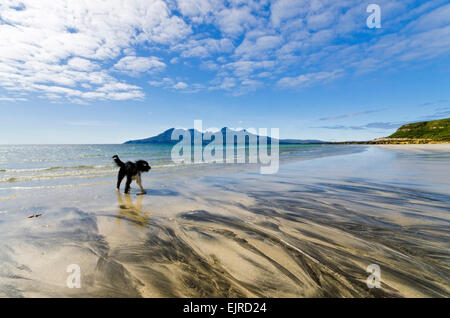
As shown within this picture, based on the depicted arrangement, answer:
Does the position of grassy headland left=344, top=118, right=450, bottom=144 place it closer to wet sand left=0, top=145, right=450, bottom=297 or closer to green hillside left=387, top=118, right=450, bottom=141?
green hillside left=387, top=118, right=450, bottom=141

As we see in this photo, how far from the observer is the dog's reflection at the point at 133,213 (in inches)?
195

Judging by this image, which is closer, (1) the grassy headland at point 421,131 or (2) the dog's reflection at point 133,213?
(2) the dog's reflection at point 133,213

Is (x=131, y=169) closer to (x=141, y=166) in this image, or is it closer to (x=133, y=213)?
(x=141, y=166)

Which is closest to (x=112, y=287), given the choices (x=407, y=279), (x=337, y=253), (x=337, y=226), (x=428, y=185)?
(x=337, y=253)

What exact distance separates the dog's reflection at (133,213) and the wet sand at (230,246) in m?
0.03

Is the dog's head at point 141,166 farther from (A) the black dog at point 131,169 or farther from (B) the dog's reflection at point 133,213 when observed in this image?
(B) the dog's reflection at point 133,213

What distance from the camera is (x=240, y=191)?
27.1ft

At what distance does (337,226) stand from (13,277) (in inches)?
237

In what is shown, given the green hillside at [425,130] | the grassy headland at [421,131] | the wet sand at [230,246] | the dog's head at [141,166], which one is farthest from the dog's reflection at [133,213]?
the green hillside at [425,130]

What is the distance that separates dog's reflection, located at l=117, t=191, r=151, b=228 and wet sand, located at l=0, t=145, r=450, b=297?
1.1 inches

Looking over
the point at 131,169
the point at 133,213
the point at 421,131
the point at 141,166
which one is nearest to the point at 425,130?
the point at 421,131

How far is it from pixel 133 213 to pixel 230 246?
350 cm

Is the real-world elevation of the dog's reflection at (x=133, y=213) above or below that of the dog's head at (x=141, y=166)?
below
